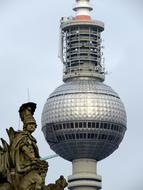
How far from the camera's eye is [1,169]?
26.4m

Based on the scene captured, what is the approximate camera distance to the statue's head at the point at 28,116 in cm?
2677

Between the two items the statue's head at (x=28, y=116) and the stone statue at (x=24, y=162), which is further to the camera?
the statue's head at (x=28, y=116)

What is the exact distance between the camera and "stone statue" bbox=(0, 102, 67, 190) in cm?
2627

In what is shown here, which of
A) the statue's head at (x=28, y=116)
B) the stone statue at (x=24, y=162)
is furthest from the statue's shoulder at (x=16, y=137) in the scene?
the statue's head at (x=28, y=116)

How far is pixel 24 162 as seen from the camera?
2661 centimetres

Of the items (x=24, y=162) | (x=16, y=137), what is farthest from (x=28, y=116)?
(x=24, y=162)

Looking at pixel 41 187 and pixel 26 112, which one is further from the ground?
pixel 26 112

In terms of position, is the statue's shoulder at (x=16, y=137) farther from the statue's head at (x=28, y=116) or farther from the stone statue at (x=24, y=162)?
the statue's head at (x=28, y=116)

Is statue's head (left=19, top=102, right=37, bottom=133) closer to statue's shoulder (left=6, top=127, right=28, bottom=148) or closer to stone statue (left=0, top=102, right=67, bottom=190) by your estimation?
stone statue (left=0, top=102, right=67, bottom=190)

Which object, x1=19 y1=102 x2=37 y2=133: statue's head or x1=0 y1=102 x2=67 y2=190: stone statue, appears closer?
x1=0 y1=102 x2=67 y2=190: stone statue

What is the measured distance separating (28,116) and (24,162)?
1.02 metres

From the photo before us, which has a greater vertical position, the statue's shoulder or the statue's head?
the statue's head

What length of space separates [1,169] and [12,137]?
93cm

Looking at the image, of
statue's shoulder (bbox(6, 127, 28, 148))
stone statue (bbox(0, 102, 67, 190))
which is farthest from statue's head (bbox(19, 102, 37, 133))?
statue's shoulder (bbox(6, 127, 28, 148))
